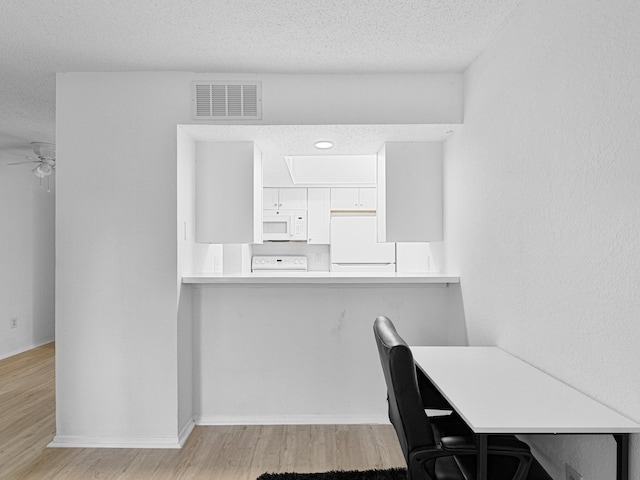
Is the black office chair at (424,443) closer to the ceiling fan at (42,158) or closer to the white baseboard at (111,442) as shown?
the white baseboard at (111,442)

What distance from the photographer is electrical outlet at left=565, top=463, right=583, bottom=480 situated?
1.88 m

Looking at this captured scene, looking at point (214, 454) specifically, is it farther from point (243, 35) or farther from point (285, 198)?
point (285, 198)

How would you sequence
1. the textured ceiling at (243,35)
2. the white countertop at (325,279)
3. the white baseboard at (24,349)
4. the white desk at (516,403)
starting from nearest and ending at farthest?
the white desk at (516,403) < the textured ceiling at (243,35) < the white countertop at (325,279) < the white baseboard at (24,349)

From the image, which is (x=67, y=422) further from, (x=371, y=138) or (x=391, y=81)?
(x=391, y=81)

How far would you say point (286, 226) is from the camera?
6.55 meters

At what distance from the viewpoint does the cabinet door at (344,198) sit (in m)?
6.54

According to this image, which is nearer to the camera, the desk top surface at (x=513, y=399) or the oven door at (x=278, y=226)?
the desk top surface at (x=513, y=399)

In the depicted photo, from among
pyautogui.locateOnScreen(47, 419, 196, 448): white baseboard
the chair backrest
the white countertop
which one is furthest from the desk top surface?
pyautogui.locateOnScreen(47, 419, 196, 448): white baseboard

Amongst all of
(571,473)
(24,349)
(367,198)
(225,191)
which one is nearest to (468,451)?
(571,473)

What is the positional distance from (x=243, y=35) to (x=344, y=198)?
403 centimetres

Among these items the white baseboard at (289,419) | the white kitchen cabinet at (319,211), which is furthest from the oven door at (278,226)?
the white baseboard at (289,419)

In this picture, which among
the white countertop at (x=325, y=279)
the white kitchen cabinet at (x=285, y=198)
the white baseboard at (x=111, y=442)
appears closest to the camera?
the white baseboard at (x=111, y=442)

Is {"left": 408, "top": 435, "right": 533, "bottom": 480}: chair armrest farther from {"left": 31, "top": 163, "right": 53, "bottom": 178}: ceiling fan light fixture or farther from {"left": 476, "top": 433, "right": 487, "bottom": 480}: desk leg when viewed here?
{"left": 31, "top": 163, "right": 53, "bottom": 178}: ceiling fan light fixture

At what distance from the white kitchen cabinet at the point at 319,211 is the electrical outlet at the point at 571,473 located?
4.76 m
